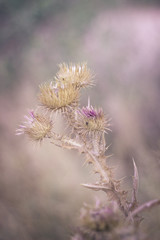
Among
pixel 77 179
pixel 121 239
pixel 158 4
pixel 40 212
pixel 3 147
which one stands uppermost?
pixel 158 4

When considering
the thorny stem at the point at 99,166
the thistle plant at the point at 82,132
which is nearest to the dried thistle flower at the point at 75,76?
the thistle plant at the point at 82,132

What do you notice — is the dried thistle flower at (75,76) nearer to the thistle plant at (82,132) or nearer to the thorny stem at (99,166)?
the thistle plant at (82,132)

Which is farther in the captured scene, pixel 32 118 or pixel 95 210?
pixel 32 118

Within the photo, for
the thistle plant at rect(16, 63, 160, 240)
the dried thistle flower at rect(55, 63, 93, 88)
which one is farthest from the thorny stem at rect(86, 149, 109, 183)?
the dried thistle flower at rect(55, 63, 93, 88)

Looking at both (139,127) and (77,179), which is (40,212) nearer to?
(77,179)

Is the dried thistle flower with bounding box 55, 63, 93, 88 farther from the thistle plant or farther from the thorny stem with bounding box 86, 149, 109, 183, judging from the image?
the thorny stem with bounding box 86, 149, 109, 183

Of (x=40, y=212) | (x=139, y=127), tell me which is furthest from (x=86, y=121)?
(x=139, y=127)

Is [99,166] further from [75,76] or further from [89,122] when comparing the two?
[75,76]
